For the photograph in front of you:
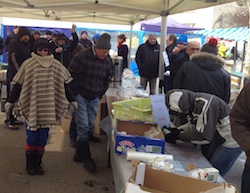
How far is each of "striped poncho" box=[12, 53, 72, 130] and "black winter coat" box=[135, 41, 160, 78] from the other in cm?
383

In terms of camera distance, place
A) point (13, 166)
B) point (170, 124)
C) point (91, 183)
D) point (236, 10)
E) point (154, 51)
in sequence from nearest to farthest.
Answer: point (170, 124) → point (91, 183) → point (13, 166) → point (154, 51) → point (236, 10)

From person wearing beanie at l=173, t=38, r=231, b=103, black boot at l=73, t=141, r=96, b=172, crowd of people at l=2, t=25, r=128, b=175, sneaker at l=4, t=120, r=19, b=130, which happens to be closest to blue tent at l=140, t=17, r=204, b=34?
sneaker at l=4, t=120, r=19, b=130

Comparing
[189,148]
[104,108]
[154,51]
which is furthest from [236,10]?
[189,148]

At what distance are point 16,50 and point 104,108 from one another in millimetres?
1709

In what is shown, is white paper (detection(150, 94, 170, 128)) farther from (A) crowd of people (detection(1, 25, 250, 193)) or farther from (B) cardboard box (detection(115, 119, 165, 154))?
(B) cardboard box (detection(115, 119, 165, 154))

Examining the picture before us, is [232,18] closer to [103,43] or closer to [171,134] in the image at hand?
[103,43]

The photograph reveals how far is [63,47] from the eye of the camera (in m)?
6.93

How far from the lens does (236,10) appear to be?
3303cm

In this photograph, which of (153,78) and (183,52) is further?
(153,78)

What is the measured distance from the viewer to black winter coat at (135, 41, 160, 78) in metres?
7.30

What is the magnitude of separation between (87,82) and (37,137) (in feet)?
2.82

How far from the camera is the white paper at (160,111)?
3146 millimetres

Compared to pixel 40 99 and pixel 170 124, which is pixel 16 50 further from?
pixel 170 124

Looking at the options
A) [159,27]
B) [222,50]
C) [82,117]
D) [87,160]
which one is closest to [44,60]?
[82,117]
